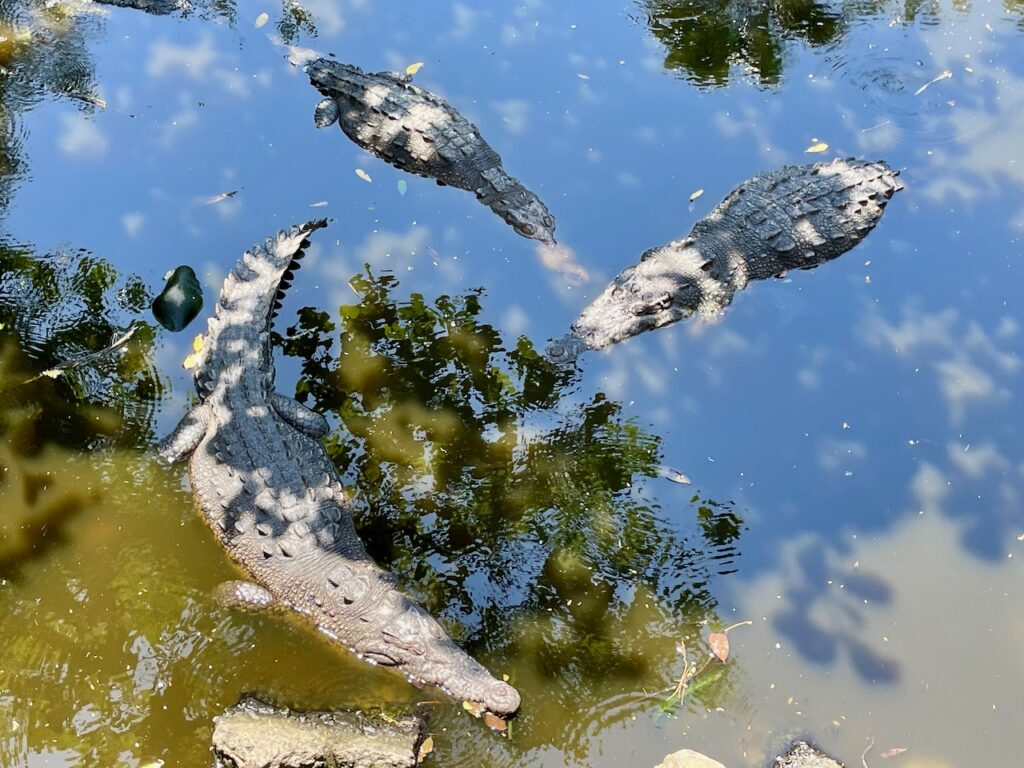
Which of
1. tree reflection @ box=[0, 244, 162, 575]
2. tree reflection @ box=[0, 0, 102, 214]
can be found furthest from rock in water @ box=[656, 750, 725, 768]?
tree reflection @ box=[0, 0, 102, 214]

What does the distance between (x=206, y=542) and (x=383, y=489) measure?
1205 mm

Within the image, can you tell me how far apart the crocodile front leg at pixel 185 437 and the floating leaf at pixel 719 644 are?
3.67 metres

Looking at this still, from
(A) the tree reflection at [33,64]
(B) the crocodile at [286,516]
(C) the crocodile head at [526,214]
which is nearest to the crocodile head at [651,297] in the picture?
(C) the crocodile head at [526,214]

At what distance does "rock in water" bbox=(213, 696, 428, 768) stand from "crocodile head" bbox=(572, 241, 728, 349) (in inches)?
122

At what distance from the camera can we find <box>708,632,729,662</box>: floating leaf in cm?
491

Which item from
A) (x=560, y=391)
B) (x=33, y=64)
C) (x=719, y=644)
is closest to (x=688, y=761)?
(x=719, y=644)

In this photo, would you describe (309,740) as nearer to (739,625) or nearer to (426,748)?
(426,748)

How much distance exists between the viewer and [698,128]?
7430mm

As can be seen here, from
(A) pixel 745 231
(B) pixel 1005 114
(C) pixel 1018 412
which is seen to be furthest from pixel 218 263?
(B) pixel 1005 114

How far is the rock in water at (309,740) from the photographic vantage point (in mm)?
4355

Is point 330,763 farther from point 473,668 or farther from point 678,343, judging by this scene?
point 678,343

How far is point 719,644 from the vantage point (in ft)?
16.2

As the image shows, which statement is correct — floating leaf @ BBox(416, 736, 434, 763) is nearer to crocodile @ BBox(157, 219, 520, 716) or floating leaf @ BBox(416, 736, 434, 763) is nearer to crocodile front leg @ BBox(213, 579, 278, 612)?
crocodile @ BBox(157, 219, 520, 716)

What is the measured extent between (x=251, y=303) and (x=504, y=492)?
236cm
